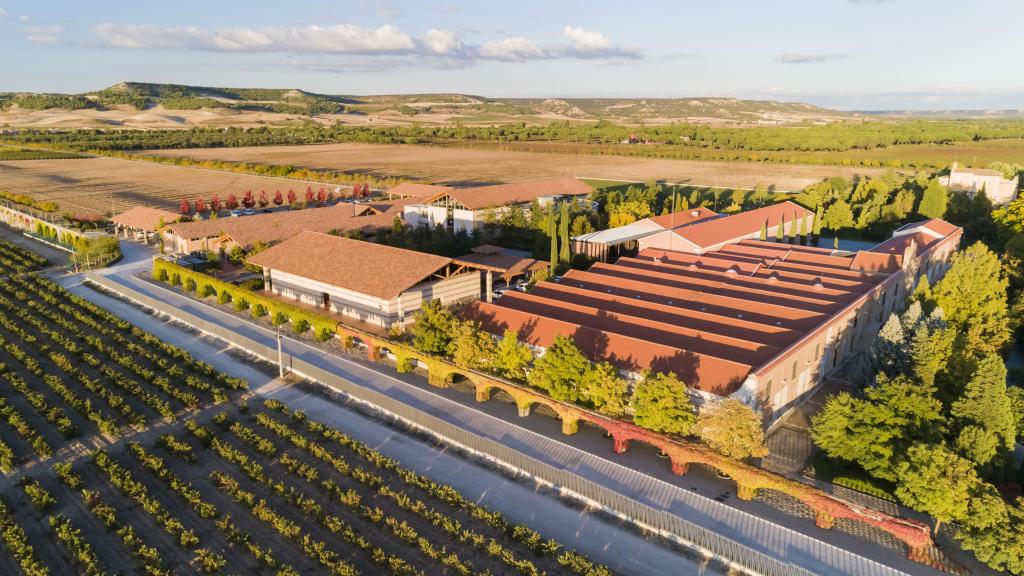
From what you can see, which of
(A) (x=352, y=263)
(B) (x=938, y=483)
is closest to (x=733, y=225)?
(A) (x=352, y=263)

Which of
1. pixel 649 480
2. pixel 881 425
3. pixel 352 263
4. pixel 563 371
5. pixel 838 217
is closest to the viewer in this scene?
pixel 881 425

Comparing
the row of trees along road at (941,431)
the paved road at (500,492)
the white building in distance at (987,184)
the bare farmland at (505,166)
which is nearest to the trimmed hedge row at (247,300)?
the paved road at (500,492)

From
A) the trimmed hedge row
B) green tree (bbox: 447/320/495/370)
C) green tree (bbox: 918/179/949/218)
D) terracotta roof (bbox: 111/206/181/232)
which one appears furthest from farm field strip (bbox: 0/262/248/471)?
green tree (bbox: 918/179/949/218)

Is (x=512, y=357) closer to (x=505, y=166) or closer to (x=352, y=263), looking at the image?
(x=352, y=263)

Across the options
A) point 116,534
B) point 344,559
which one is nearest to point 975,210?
point 344,559

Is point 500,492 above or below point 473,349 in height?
below

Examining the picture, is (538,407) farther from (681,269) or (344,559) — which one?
(681,269)

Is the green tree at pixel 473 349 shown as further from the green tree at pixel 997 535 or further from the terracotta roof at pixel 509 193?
the terracotta roof at pixel 509 193

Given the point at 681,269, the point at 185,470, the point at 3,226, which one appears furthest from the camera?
the point at 3,226
